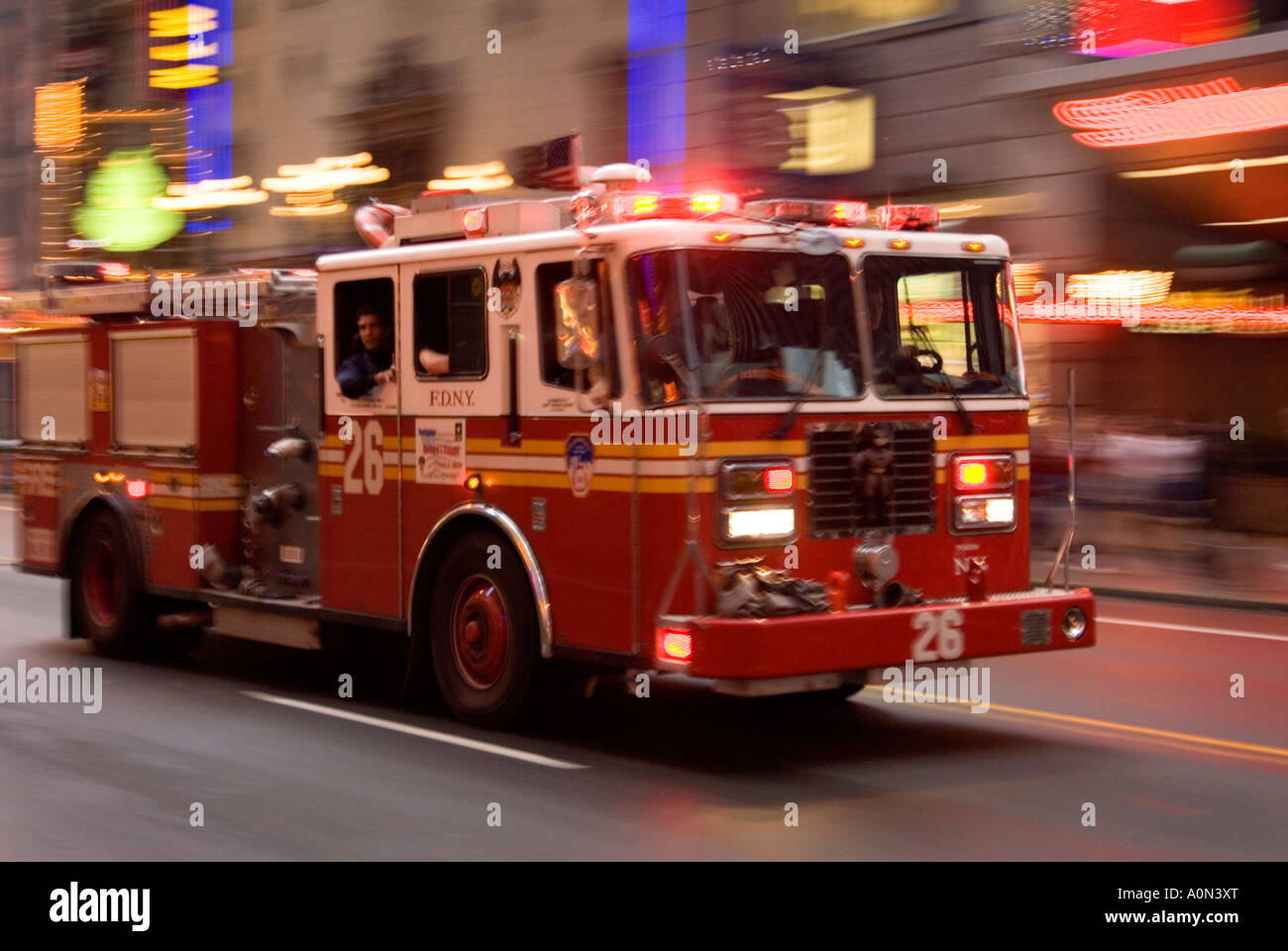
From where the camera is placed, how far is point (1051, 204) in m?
21.3

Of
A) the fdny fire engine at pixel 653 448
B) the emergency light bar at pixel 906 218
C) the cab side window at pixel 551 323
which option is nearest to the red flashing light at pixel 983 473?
the fdny fire engine at pixel 653 448

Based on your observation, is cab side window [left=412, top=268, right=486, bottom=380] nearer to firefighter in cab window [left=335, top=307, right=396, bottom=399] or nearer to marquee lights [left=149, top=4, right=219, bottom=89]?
firefighter in cab window [left=335, top=307, right=396, bottom=399]

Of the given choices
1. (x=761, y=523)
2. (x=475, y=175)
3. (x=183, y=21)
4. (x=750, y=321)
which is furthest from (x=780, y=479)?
(x=183, y=21)

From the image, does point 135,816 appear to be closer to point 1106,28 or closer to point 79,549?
point 79,549

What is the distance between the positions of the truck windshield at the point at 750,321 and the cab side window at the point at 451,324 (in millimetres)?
1334

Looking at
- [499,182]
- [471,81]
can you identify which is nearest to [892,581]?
[499,182]

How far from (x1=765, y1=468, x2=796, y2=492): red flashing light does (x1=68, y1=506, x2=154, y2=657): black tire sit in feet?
18.0

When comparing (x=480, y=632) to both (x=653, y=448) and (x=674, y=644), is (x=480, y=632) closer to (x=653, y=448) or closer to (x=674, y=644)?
(x=674, y=644)

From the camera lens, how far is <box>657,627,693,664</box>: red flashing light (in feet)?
25.9

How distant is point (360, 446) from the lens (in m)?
9.97

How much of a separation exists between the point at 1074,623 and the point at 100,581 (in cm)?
706

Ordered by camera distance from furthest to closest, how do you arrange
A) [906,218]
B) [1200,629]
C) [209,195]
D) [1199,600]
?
[209,195] < [1199,600] < [1200,629] < [906,218]

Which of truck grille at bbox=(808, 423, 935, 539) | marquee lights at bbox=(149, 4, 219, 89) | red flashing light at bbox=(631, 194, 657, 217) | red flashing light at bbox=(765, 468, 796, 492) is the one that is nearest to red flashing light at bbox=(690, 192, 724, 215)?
red flashing light at bbox=(631, 194, 657, 217)
